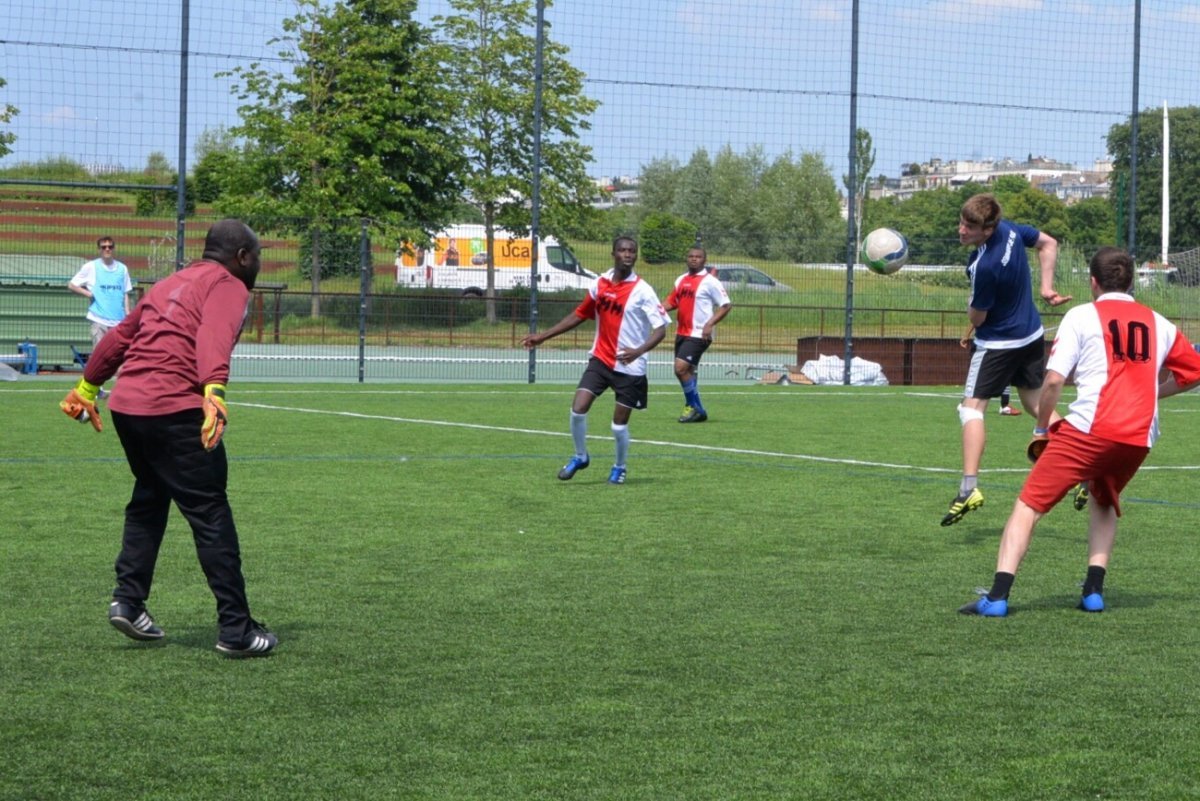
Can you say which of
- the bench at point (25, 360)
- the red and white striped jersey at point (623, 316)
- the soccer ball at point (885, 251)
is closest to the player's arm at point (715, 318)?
the soccer ball at point (885, 251)

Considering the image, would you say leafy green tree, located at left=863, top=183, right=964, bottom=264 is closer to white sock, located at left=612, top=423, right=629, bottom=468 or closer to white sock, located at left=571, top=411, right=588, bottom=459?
white sock, located at left=612, top=423, right=629, bottom=468

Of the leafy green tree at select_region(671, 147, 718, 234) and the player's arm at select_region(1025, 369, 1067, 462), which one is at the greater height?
the leafy green tree at select_region(671, 147, 718, 234)

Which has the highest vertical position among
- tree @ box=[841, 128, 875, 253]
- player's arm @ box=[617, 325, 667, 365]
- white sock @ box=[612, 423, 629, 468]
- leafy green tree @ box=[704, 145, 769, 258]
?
leafy green tree @ box=[704, 145, 769, 258]

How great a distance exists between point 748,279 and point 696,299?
8515mm

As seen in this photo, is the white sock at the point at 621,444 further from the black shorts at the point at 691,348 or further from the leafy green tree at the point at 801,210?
the leafy green tree at the point at 801,210

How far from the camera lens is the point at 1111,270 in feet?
22.2

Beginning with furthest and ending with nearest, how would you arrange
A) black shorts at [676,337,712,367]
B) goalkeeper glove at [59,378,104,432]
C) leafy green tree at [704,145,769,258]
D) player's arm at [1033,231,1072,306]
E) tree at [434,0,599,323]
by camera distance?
leafy green tree at [704,145,769,258] → tree at [434,0,599,323] → black shorts at [676,337,712,367] → player's arm at [1033,231,1072,306] → goalkeeper glove at [59,378,104,432]

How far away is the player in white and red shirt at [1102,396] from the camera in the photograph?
6.78 metres

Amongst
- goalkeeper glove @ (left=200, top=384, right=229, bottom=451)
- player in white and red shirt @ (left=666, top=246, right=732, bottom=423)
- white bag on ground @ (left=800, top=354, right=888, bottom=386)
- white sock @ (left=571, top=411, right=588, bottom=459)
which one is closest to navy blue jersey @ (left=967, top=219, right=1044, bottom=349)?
white sock @ (left=571, top=411, right=588, bottom=459)

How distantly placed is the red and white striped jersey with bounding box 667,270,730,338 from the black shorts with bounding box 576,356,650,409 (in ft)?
21.4

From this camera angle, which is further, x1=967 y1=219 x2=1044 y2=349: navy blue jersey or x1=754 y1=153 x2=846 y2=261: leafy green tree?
x1=754 y1=153 x2=846 y2=261: leafy green tree

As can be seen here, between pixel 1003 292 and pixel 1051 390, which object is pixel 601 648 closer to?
pixel 1051 390

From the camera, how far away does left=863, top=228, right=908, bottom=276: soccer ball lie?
1642cm

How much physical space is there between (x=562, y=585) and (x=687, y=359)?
11.3 metres
